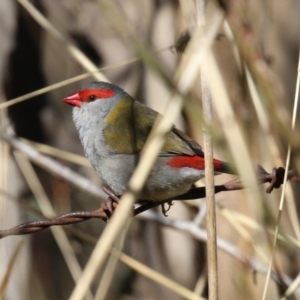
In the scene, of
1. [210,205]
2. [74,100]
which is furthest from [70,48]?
[210,205]

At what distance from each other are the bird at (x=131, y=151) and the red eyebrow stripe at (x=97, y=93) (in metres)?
0.03

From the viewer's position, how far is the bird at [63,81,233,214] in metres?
3.00

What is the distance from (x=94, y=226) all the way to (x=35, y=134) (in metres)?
1.01

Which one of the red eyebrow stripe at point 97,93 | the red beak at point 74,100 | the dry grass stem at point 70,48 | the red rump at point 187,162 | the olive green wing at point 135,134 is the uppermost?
the dry grass stem at point 70,48

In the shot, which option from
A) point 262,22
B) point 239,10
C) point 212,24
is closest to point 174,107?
point 212,24

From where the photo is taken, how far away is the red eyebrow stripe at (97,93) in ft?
11.7

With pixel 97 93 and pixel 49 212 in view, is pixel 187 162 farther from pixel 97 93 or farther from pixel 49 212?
pixel 49 212

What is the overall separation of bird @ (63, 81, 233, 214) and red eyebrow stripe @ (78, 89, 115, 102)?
30 millimetres

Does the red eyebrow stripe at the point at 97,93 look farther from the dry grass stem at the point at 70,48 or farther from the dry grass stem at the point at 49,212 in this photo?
the dry grass stem at the point at 49,212

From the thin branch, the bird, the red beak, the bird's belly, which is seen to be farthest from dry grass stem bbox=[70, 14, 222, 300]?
the thin branch

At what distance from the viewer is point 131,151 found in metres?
3.14

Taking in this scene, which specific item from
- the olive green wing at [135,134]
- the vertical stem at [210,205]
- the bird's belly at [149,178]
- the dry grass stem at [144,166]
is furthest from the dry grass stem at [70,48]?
the dry grass stem at [144,166]

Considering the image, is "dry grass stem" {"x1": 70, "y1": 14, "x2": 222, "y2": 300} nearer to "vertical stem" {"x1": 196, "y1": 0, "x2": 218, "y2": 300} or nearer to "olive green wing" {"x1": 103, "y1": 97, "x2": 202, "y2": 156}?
"vertical stem" {"x1": 196, "y1": 0, "x2": 218, "y2": 300}

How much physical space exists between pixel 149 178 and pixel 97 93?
0.74 metres
